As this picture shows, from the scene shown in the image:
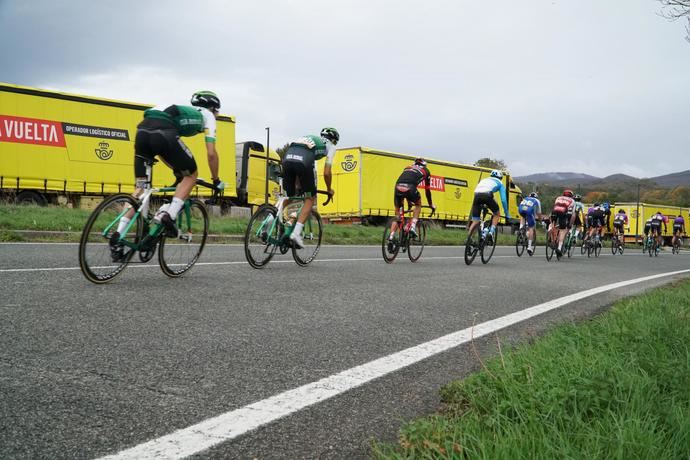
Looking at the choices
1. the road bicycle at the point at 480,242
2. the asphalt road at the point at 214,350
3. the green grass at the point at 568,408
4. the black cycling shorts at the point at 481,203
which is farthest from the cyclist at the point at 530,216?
the green grass at the point at 568,408

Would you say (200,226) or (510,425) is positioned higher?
(200,226)

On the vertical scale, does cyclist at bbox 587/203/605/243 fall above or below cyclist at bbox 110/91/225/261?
below

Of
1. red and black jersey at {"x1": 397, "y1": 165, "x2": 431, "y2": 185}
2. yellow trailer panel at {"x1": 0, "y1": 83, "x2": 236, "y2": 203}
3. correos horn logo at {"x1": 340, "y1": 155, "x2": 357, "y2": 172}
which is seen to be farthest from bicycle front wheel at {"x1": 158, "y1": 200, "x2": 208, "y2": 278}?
correos horn logo at {"x1": 340, "y1": 155, "x2": 357, "y2": 172}

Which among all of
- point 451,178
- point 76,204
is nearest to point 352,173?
point 451,178

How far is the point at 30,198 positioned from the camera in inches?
750

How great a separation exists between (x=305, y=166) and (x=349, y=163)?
62.8 feet

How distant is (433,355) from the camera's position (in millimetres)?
3576

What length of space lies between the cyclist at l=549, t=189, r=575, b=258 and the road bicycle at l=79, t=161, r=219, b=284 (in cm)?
1159

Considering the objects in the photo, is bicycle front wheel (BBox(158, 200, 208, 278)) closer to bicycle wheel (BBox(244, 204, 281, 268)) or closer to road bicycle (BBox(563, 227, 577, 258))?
bicycle wheel (BBox(244, 204, 281, 268))

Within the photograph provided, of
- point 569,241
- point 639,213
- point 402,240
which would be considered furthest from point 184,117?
point 639,213

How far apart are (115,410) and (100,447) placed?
341 millimetres

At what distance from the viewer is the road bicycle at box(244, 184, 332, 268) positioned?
770cm

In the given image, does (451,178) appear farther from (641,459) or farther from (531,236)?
(641,459)

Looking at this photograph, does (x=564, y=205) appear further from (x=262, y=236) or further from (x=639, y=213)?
(x=639, y=213)
